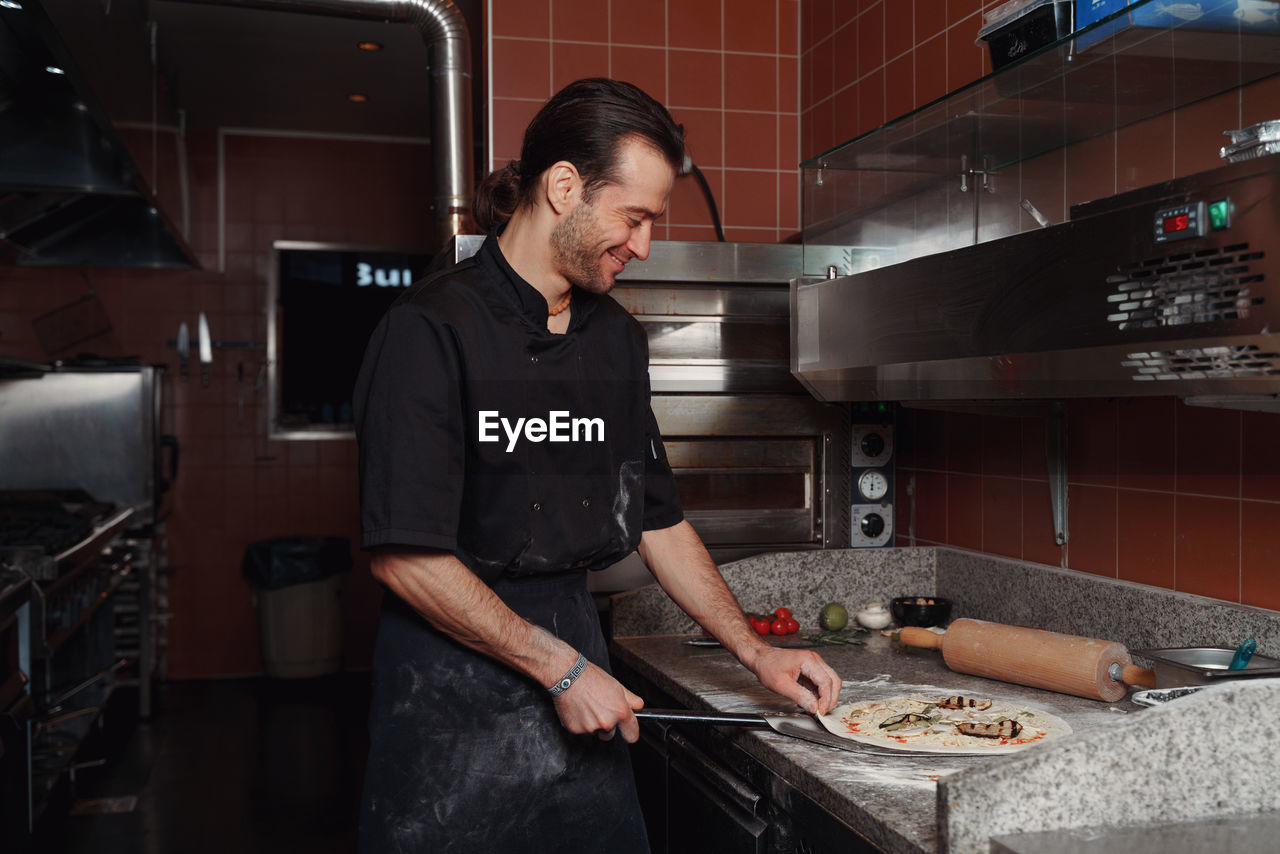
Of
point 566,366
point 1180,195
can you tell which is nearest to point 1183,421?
point 1180,195

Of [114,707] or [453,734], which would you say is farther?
[114,707]

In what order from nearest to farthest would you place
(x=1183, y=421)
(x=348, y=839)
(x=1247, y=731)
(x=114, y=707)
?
(x=1247, y=731) → (x=1183, y=421) → (x=348, y=839) → (x=114, y=707)

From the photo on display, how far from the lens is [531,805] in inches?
63.4

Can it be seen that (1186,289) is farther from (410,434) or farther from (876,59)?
(876,59)

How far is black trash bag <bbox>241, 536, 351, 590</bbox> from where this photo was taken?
528 centimetres

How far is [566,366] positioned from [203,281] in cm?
455

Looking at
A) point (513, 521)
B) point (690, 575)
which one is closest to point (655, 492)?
point (690, 575)

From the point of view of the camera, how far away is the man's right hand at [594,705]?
1.48 metres

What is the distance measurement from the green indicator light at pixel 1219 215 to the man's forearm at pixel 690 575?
954 mm

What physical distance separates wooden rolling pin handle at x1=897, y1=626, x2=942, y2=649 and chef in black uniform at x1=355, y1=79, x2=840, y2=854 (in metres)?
0.58

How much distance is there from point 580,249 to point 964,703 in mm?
921

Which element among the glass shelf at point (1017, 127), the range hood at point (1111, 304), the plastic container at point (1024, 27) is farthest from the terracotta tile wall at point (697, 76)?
the range hood at point (1111, 304)

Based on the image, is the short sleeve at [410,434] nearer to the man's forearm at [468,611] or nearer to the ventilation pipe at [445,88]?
the man's forearm at [468,611]

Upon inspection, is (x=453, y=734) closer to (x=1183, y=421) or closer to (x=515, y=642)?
(x=515, y=642)
